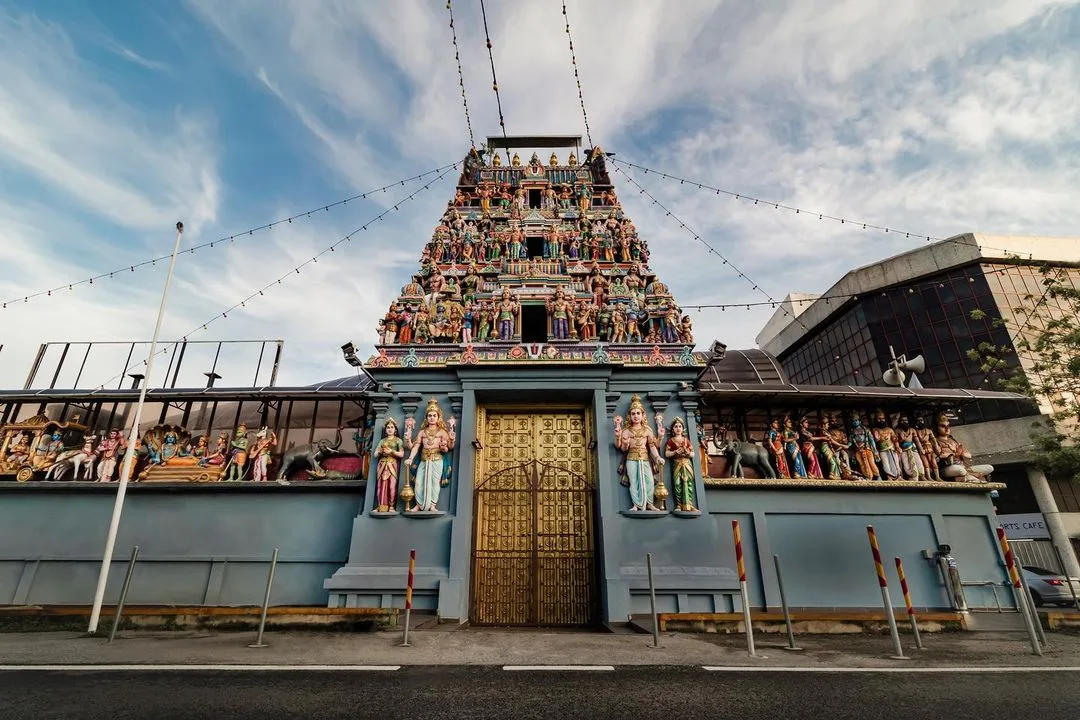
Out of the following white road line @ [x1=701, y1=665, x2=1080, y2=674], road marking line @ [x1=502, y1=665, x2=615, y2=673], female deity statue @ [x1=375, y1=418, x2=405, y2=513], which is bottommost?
white road line @ [x1=701, y1=665, x2=1080, y2=674]

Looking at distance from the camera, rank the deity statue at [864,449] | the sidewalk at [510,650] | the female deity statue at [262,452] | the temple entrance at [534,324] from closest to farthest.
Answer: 1. the sidewalk at [510,650]
2. the female deity statue at [262,452]
3. the deity statue at [864,449]
4. the temple entrance at [534,324]

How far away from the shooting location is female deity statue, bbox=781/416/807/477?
13.6 meters

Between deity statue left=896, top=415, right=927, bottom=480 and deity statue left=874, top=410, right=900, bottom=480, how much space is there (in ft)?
0.63

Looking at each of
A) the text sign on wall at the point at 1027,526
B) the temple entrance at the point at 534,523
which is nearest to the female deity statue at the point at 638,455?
the temple entrance at the point at 534,523

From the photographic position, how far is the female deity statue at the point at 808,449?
45.1ft

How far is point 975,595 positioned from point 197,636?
17990mm

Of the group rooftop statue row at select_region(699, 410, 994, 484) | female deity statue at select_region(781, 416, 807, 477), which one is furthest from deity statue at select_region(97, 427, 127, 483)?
female deity statue at select_region(781, 416, 807, 477)

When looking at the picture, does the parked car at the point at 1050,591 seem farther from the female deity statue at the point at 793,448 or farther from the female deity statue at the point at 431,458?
the female deity statue at the point at 431,458

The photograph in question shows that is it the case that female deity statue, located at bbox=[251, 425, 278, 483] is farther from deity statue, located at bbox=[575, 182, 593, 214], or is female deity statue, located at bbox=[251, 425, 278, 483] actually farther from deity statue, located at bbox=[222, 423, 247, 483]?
deity statue, located at bbox=[575, 182, 593, 214]

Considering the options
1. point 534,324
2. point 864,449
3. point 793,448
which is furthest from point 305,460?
point 864,449

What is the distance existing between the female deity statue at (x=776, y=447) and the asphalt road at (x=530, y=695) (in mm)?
7952

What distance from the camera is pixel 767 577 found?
12.3m

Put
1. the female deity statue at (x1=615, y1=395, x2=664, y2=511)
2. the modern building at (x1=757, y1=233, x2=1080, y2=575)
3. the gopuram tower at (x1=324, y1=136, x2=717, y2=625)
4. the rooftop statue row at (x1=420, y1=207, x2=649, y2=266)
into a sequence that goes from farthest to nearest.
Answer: the modern building at (x1=757, y1=233, x2=1080, y2=575) → the rooftop statue row at (x1=420, y1=207, x2=649, y2=266) → the female deity statue at (x1=615, y1=395, x2=664, y2=511) → the gopuram tower at (x1=324, y1=136, x2=717, y2=625)

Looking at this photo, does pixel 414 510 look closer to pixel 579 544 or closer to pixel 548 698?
pixel 579 544
